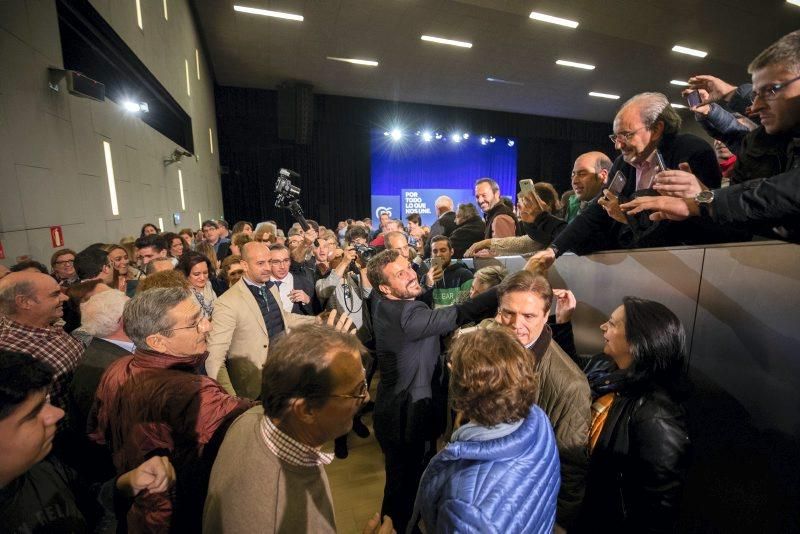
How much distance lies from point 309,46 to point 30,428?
8996mm

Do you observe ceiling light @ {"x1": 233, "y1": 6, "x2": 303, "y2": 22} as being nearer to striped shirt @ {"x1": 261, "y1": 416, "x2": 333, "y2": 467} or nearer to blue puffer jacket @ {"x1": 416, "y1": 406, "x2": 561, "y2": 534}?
striped shirt @ {"x1": 261, "y1": 416, "x2": 333, "y2": 467}

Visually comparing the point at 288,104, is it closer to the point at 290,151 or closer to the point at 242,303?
the point at 290,151

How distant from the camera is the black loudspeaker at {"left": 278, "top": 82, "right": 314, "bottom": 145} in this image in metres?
9.95

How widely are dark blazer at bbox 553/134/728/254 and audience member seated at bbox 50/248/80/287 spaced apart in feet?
10.8

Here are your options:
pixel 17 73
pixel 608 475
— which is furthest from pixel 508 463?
pixel 17 73

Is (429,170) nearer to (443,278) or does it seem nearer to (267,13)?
(267,13)

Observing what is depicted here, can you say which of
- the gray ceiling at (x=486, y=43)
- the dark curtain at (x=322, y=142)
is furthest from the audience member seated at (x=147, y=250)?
the dark curtain at (x=322, y=142)

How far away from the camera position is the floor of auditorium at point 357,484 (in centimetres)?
219

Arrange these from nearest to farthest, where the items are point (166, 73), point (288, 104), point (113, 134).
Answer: point (113, 134)
point (166, 73)
point (288, 104)

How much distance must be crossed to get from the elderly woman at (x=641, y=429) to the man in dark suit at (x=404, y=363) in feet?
2.19

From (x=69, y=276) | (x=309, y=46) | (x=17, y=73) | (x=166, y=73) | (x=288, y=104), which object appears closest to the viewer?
(x=17, y=73)

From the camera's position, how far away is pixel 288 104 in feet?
32.8

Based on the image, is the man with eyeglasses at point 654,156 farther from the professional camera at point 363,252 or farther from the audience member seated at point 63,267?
the audience member seated at point 63,267

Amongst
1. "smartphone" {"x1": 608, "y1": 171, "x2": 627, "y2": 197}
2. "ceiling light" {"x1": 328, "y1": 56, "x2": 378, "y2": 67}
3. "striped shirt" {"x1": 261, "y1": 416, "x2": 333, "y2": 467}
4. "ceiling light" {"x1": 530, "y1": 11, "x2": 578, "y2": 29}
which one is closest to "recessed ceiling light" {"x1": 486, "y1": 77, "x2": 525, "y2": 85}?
"ceiling light" {"x1": 530, "y1": 11, "x2": 578, "y2": 29}
